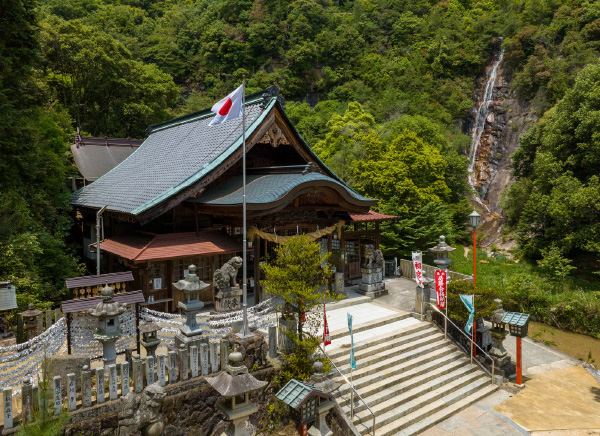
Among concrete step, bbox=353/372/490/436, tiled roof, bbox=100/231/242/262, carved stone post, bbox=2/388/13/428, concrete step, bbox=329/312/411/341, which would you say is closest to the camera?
carved stone post, bbox=2/388/13/428

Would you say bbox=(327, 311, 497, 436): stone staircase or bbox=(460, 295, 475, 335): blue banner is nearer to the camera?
bbox=(327, 311, 497, 436): stone staircase

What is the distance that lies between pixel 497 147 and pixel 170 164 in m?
30.6

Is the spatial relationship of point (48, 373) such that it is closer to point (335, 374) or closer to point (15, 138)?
point (335, 374)

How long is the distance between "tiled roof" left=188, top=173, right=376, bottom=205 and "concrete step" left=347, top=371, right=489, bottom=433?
6.62 metres

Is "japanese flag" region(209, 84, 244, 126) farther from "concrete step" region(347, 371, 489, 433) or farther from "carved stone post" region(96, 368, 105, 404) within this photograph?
"concrete step" region(347, 371, 489, 433)

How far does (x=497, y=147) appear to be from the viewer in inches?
1396

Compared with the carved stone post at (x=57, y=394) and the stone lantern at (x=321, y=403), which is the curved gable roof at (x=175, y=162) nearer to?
the carved stone post at (x=57, y=394)

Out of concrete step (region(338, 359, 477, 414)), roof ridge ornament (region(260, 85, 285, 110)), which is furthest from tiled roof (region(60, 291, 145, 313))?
roof ridge ornament (region(260, 85, 285, 110))

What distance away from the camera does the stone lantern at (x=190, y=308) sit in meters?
8.80

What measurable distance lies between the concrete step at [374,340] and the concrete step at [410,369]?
817 mm

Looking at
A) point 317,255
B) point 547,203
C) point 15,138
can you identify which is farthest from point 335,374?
point 547,203

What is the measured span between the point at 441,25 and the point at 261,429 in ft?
188

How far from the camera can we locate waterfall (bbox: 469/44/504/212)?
3559 centimetres

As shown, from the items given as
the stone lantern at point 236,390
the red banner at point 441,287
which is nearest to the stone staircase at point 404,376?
the red banner at point 441,287
